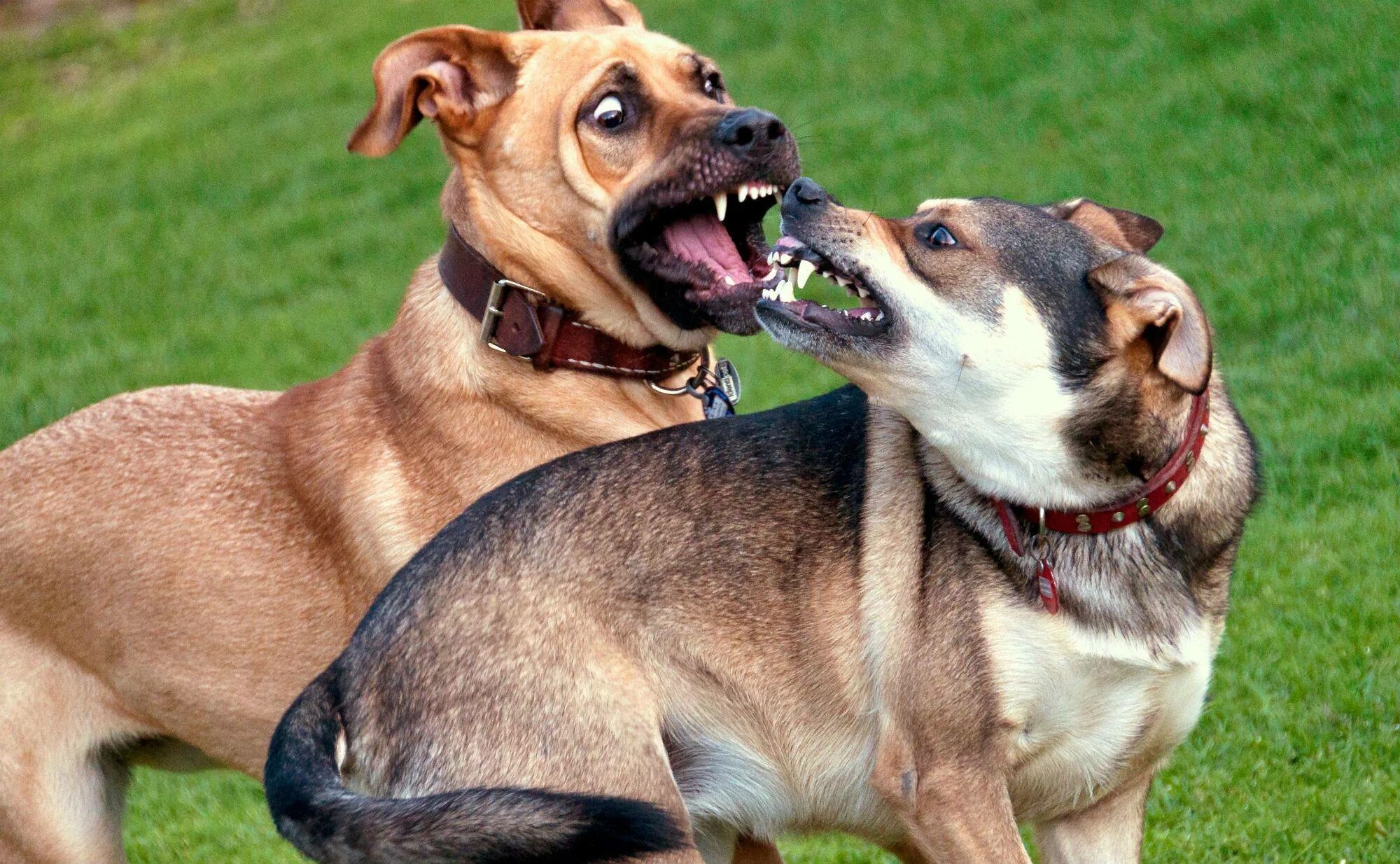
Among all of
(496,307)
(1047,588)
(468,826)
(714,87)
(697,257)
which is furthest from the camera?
(714,87)

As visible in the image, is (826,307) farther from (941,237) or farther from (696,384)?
(696,384)

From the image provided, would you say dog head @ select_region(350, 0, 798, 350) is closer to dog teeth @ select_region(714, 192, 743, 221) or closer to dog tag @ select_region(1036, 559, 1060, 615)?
dog teeth @ select_region(714, 192, 743, 221)

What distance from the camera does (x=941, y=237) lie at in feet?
13.3

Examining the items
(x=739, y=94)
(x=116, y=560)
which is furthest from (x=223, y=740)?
(x=739, y=94)

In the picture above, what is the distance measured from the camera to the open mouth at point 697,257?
15.9ft

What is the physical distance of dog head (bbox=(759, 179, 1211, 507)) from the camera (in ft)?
12.7

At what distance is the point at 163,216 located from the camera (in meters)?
13.8

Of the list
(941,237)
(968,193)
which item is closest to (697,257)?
(941,237)

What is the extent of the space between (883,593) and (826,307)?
70cm

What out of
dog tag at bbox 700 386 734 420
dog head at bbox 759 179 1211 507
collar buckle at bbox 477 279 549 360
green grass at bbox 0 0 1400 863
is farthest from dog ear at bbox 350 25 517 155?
green grass at bbox 0 0 1400 863

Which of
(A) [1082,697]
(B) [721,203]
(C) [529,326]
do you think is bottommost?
(A) [1082,697]

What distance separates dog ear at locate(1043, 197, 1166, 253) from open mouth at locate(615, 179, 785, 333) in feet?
Result: 2.74

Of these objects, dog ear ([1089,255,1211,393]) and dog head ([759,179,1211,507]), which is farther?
dog head ([759,179,1211,507])

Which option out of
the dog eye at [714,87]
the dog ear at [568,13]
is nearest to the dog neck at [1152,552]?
the dog eye at [714,87]
